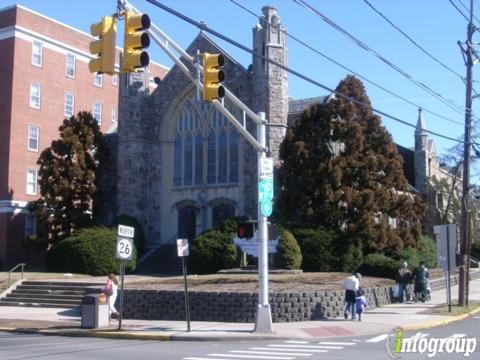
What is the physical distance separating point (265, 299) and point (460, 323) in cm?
674

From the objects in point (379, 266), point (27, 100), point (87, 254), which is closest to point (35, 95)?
point (27, 100)

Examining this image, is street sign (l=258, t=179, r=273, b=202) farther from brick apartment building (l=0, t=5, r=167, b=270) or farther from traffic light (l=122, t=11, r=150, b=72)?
brick apartment building (l=0, t=5, r=167, b=270)

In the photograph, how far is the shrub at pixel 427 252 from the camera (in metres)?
36.5

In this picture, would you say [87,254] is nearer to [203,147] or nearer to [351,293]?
Result: [203,147]

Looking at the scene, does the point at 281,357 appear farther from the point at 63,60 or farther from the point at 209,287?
the point at 63,60

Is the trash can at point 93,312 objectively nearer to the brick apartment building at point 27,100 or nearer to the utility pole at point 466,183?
the utility pole at point 466,183

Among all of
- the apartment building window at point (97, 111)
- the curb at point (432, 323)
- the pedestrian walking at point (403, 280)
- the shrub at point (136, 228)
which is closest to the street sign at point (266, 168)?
the curb at point (432, 323)

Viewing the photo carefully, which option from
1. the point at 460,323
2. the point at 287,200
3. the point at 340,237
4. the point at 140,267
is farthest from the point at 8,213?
the point at 460,323

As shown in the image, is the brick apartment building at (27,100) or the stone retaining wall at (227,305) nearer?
the stone retaining wall at (227,305)

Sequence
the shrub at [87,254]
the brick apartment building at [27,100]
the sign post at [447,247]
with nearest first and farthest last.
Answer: the sign post at [447,247]
the shrub at [87,254]
the brick apartment building at [27,100]

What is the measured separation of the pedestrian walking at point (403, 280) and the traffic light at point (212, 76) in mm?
14961

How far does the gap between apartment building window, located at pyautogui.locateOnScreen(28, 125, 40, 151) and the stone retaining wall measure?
24552 millimetres

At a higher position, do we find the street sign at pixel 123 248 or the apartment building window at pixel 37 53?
the apartment building window at pixel 37 53

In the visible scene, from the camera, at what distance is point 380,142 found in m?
33.5
